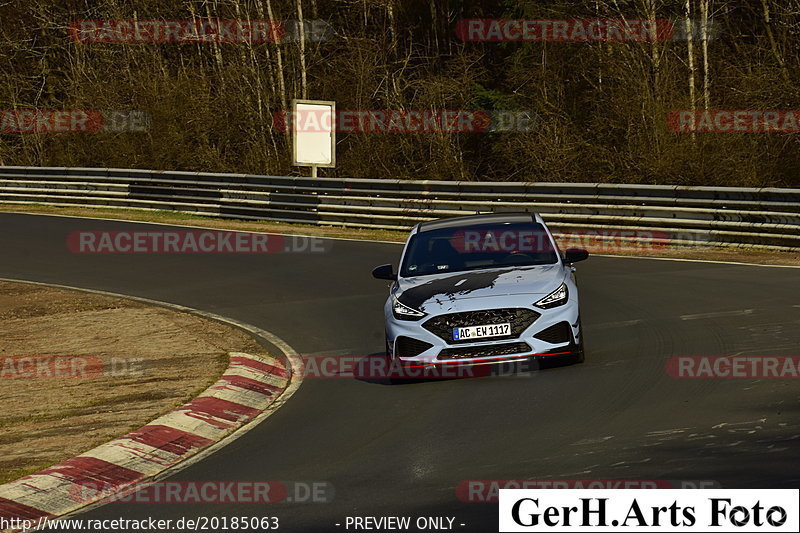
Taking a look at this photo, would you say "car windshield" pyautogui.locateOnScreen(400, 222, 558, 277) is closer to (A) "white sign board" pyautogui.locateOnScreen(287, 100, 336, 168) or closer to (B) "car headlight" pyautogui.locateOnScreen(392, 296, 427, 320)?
(B) "car headlight" pyautogui.locateOnScreen(392, 296, 427, 320)

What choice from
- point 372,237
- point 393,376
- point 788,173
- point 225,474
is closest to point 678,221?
point 788,173

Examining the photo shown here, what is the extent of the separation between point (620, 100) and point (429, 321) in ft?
72.2

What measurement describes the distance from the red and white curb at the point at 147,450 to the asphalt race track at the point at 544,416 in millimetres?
350

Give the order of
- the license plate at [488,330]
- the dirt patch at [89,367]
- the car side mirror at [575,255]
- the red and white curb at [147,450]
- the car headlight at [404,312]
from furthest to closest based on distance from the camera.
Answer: the car side mirror at [575,255] → the car headlight at [404,312] → the license plate at [488,330] → the dirt patch at [89,367] → the red and white curb at [147,450]

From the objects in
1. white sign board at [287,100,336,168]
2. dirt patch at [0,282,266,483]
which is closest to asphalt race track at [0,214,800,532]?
dirt patch at [0,282,266,483]

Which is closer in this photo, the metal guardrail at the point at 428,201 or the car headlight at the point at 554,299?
the car headlight at the point at 554,299

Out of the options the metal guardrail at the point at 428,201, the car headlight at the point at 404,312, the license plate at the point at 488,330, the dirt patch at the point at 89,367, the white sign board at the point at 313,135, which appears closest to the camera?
the dirt patch at the point at 89,367

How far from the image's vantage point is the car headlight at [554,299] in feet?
37.1

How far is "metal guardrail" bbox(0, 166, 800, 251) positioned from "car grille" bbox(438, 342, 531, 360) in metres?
11.2

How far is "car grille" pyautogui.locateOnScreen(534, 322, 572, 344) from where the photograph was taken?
442 inches

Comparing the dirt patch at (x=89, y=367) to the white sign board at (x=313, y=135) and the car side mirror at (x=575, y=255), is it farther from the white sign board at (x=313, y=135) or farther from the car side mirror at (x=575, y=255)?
the white sign board at (x=313, y=135)

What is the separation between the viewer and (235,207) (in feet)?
101

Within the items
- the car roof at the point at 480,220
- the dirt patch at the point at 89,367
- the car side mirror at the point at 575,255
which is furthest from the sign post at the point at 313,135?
the car side mirror at the point at 575,255

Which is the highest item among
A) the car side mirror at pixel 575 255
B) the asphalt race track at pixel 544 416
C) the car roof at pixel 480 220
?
the car roof at pixel 480 220
